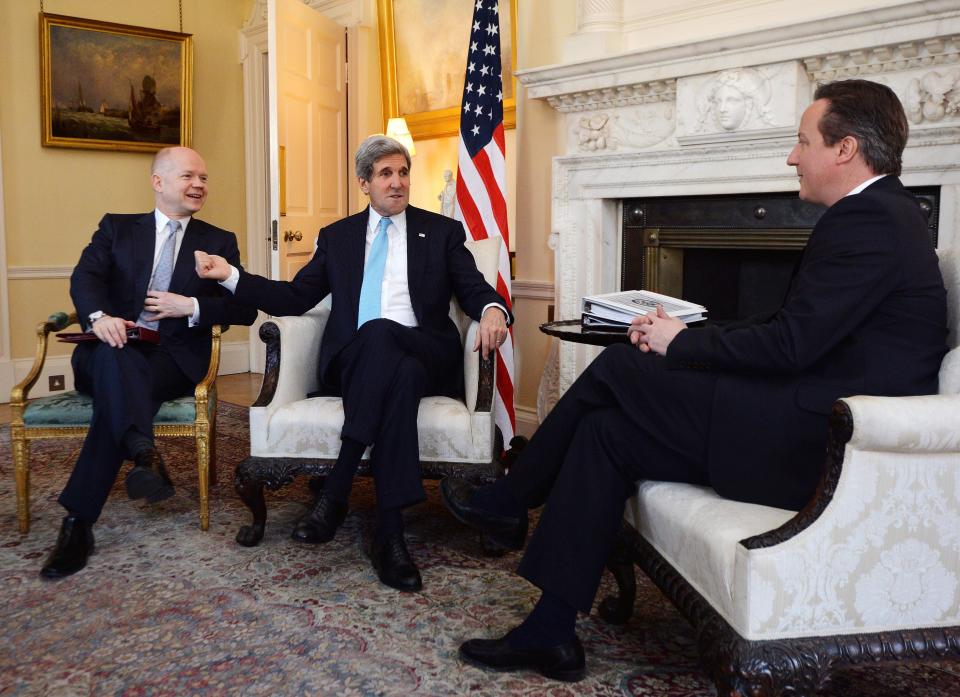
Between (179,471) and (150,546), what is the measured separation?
107 cm

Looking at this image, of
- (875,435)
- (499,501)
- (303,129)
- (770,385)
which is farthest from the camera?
(303,129)

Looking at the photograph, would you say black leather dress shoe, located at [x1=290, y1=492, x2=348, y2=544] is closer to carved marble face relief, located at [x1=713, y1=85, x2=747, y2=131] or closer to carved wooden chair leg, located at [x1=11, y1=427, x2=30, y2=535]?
carved wooden chair leg, located at [x1=11, y1=427, x2=30, y2=535]

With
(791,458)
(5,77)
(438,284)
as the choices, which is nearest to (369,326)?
(438,284)

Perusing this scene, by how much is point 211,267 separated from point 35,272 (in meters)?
3.59

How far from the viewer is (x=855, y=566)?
62.7 inches

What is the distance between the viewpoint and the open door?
203 inches

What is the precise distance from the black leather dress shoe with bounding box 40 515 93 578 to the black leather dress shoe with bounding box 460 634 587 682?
1.43 meters

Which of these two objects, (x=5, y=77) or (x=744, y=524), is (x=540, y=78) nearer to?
(x=744, y=524)

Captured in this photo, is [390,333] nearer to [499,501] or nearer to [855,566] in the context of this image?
[499,501]

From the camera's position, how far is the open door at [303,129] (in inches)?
203

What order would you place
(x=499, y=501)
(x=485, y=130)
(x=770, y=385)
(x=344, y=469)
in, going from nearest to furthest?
(x=770, y=385), (x=499, y=501), (x=344, y=469), (x=485, y=130)

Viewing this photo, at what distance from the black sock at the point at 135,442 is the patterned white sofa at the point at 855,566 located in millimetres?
1990

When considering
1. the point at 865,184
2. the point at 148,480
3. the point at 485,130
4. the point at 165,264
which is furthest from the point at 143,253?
the point at 865,184

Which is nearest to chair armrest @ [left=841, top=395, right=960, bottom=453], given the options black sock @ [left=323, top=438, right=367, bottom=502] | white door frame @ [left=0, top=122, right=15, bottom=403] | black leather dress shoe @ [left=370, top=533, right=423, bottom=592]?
black leather dress shoe @ [left=370, top=533, right=423, bottom=592]
